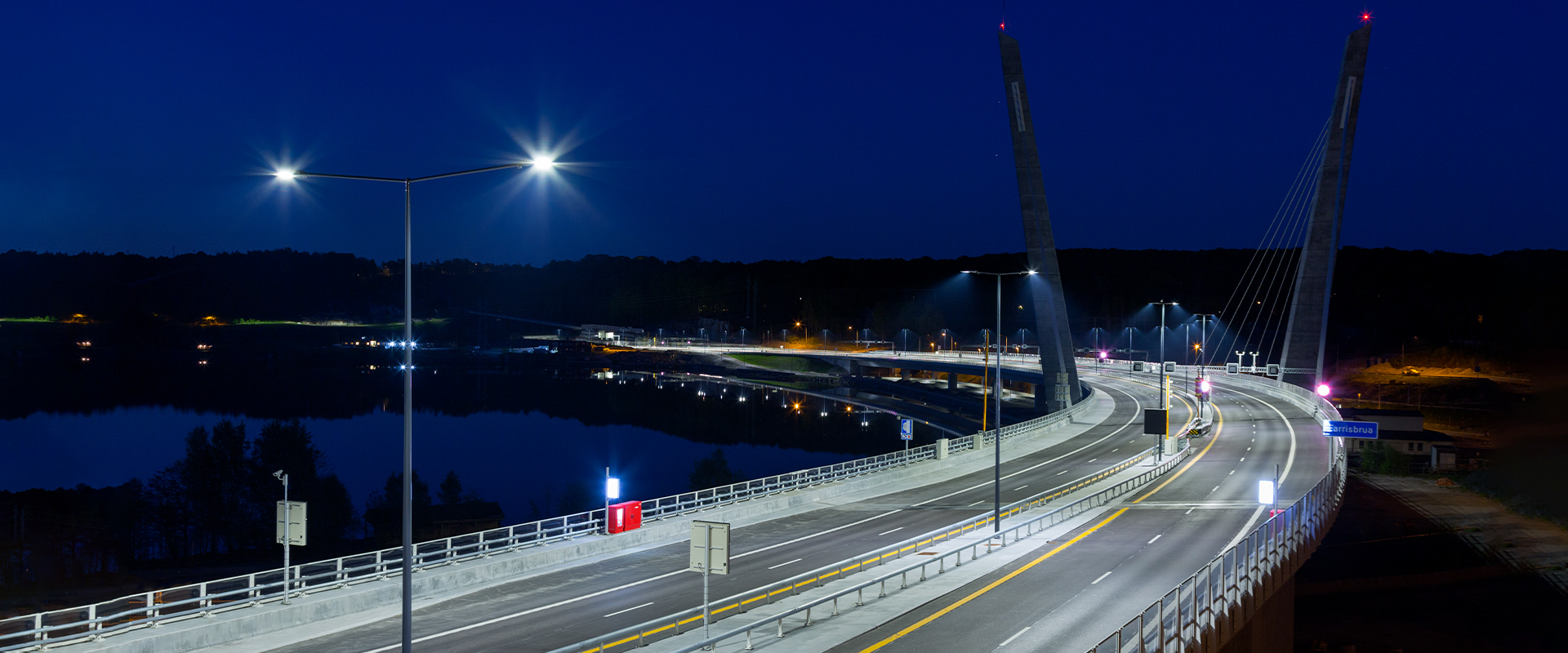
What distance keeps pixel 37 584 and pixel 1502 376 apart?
15493 cm

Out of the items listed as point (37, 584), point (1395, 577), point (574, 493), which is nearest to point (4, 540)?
point (37, 584)

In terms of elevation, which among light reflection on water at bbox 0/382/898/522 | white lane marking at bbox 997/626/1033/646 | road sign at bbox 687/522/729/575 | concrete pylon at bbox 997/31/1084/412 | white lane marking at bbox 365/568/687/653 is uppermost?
concrete pylon at bbox 997/31/1084/412

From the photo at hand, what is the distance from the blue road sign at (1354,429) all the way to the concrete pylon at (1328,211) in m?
40.0

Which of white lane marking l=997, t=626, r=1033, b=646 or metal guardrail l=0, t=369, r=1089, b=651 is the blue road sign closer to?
metal guardrail l=0, t=369, r=1089, b=651

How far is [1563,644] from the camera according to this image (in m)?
50.2

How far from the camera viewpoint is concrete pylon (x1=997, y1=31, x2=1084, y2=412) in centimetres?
7656

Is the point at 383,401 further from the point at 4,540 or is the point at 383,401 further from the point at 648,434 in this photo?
the point at 4,540

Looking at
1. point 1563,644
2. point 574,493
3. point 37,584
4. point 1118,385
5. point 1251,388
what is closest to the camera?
point 1563,644

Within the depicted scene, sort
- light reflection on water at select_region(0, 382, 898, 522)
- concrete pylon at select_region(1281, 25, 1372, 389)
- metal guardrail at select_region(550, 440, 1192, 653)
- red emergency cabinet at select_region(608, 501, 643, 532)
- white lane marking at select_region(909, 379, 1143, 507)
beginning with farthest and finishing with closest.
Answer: light reflection on water at select_region(0, 382, 898, 522), concrete pylon at select_region(1281, 25, 1372, 389), white lane marking at select_region(909, 379, 1143, 507), red emergency cabinet at select_region(608, 501, 643, 532), metal guardrail at select_region(550, 440, 1192, 653)

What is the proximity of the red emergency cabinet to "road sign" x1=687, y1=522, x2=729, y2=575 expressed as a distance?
1333cm

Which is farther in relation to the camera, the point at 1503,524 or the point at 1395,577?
the point at 1503,524

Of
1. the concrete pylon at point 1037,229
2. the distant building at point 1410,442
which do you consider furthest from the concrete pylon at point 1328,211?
the concrete pylon at point 1037,229

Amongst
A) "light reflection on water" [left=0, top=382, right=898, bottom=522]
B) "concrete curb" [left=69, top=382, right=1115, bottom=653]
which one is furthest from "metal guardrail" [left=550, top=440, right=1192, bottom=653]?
"light reflection on water" [left=0, top=382, right=898, bottom=522]

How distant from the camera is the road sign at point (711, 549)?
737 inches
